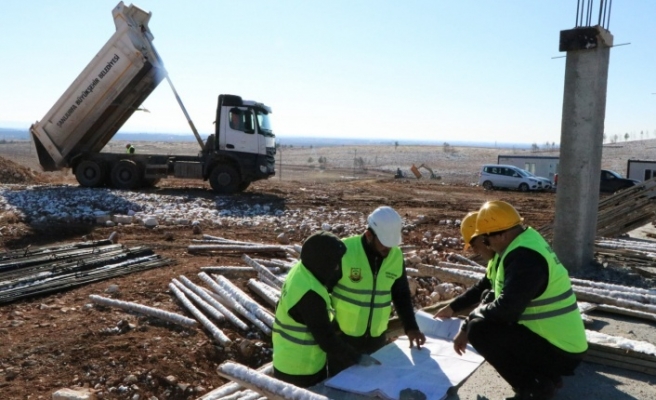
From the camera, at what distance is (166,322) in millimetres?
6723

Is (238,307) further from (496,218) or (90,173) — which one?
(90,173)

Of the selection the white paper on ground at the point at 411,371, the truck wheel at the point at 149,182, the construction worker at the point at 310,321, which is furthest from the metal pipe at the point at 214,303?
the truck wheel at the point at 149,182

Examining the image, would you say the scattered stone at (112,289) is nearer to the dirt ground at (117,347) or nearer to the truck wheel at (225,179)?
the dirt ground at (117,347)

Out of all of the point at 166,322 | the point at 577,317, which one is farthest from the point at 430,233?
the point at 577,317

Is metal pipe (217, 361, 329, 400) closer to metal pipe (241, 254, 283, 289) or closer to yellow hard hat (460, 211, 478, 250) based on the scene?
yellow hard hat (460, 211, 478, 250)

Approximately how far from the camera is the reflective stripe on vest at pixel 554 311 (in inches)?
140

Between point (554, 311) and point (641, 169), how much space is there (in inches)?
1106

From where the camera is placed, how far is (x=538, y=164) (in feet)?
104

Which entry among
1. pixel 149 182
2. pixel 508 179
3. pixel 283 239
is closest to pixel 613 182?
pixel 508 179

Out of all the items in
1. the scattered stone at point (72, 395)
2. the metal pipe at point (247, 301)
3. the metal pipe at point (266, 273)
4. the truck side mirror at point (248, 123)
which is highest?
the truck side mirror at point (248, 123)

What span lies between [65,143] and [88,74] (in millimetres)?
2839

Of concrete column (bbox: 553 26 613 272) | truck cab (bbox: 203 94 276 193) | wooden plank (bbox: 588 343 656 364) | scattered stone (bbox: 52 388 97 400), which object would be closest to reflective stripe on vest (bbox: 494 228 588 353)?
wooden plank (bbox: 588 343 656 364)

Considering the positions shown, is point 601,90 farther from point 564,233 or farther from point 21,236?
point 21,236

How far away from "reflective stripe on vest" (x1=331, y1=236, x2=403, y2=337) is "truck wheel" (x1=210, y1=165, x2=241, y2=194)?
49.8ft
